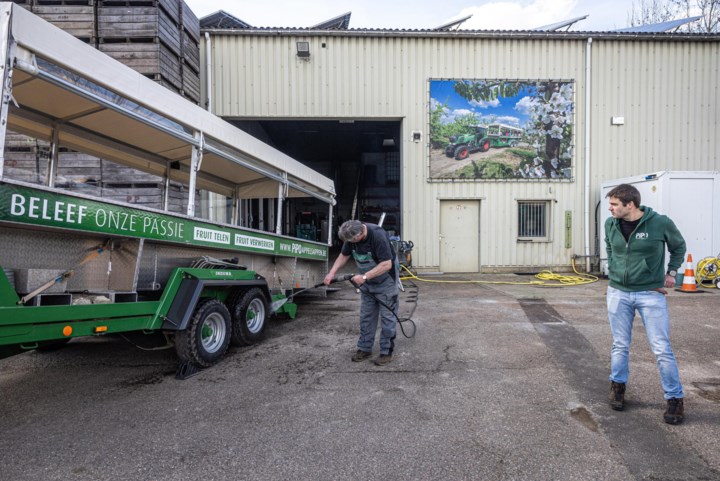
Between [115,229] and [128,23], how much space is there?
6600mm

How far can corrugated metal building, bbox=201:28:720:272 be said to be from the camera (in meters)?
12.0

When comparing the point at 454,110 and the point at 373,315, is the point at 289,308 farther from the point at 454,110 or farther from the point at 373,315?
the point at 454,110

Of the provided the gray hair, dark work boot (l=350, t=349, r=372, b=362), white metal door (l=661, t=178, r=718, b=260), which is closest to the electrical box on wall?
white metal door (l=661, t=178, r=718, b=260)

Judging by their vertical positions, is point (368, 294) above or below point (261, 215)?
below

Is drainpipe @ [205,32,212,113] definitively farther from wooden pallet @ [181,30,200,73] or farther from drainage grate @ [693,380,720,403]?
drainage grate @ [693,380,720,403]

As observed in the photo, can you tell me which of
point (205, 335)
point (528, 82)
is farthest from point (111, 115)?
point (528, 82)

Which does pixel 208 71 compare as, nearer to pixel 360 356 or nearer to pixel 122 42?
pixel 122 42

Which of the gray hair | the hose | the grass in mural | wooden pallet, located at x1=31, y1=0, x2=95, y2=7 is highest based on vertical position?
wooden pallet, located at x1=31, y1=0, x2=95, y2=7

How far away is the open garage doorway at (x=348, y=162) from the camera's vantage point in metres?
16.8

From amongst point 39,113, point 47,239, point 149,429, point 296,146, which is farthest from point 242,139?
point 296,146

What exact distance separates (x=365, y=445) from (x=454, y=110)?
36.1 ft

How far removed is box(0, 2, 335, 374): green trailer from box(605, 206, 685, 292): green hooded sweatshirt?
3791mm

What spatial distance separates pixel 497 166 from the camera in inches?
480

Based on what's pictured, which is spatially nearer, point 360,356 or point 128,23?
point 360,356
